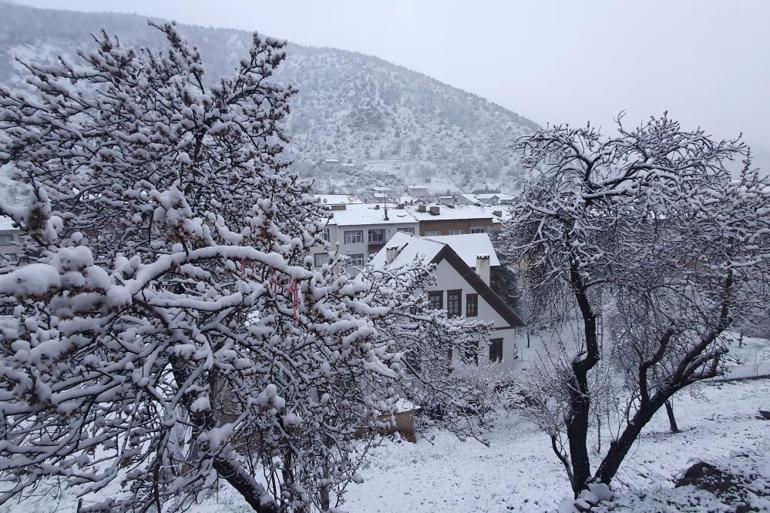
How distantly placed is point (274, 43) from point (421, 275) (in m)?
5.15

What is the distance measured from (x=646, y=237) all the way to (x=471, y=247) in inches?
709

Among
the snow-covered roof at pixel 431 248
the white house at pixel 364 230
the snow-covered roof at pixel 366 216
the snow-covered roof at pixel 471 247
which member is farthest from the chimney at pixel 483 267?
the snow-covered roof at pixel 366 216

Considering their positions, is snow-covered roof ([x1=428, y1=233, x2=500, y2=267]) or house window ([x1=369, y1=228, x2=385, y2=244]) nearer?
snow-covered roof ([x1=428, y1=233, x2=500, y2=267])

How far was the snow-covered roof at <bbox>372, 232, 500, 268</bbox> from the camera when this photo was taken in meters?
19.0

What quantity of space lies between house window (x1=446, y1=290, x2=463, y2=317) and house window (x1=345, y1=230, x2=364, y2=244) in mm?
21403

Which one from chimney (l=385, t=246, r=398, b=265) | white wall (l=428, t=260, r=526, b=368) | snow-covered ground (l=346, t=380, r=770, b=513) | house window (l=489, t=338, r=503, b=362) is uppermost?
chimney (l=385, t=246, r=398, b=265)

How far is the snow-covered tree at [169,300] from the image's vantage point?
2.38m

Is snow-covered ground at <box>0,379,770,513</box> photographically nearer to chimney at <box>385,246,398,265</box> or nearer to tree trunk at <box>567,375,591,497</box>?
tree trunk at <box>567,375,591,497</box>

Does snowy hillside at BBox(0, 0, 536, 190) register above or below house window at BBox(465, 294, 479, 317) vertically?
above

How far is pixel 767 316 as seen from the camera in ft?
22.9

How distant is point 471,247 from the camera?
24.9m

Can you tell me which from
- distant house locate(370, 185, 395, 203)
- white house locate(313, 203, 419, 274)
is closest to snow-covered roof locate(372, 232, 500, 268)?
white house locate(313, 203, 419, 274)

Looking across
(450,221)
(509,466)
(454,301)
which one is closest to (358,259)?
(450,221)

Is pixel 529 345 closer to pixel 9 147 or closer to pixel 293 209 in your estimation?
pixel 293 209
